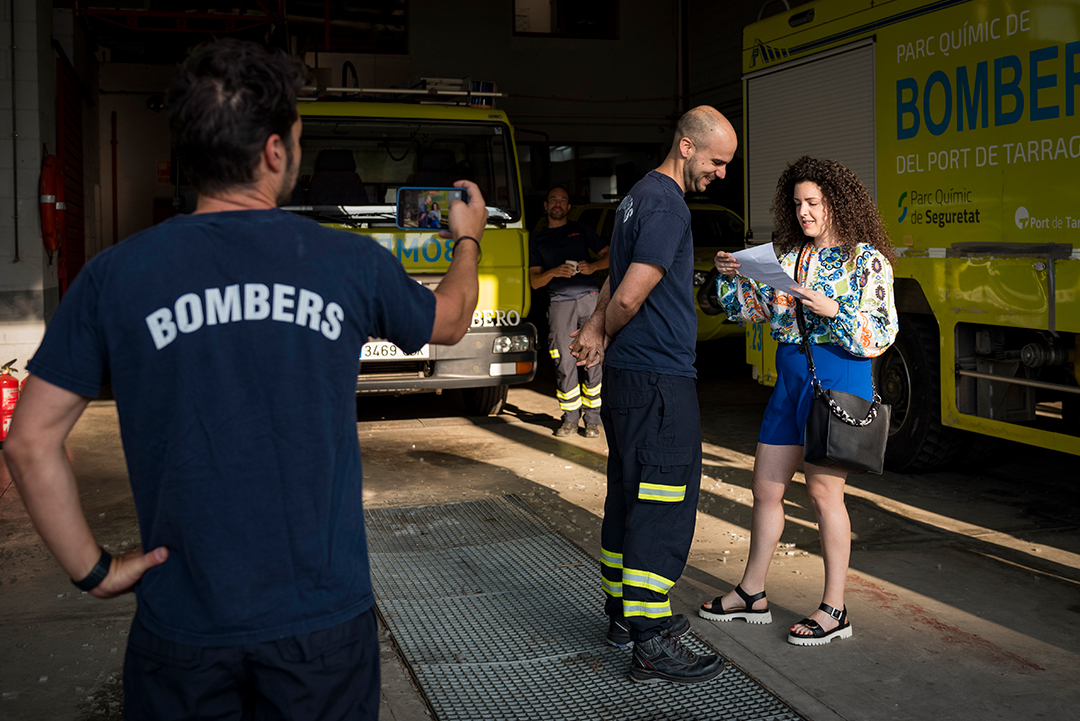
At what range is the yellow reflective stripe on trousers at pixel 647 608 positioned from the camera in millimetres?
3486

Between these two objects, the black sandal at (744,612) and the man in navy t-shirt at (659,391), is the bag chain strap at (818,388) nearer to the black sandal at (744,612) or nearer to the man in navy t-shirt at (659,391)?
the man in navy t-shirt at (659,391)

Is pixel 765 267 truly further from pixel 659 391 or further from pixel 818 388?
pixel 659 391

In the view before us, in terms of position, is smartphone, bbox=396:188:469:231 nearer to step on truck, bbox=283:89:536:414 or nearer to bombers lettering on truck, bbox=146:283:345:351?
bombers lettering on truck, bbox=146:283:345:351

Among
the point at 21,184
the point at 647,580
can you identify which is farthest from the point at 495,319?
the point at 647,580

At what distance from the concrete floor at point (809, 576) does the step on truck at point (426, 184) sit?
0.60 metres

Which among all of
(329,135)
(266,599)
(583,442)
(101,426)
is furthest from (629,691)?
(101,426)

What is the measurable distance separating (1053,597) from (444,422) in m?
5.38

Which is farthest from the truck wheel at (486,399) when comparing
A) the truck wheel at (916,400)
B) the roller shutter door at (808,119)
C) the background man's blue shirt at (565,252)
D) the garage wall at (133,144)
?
the garage wall at (133,144)

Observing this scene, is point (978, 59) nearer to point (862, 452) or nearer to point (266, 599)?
point (862, 452)

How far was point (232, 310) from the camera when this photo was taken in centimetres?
159

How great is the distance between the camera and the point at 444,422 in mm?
8820

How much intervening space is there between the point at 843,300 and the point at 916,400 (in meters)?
2.90

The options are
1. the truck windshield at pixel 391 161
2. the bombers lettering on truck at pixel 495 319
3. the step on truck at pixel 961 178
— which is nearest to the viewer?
the step on truck at pixel 961 178

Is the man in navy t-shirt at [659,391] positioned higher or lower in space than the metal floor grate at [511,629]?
higher
